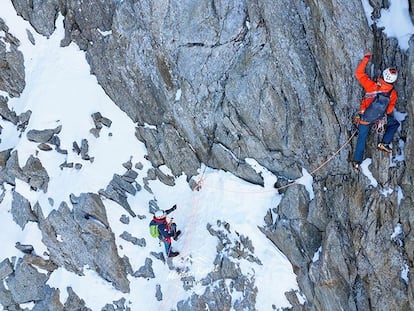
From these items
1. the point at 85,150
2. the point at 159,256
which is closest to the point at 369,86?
the point at 159,256

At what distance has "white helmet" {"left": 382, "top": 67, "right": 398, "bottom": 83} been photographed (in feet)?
33.3

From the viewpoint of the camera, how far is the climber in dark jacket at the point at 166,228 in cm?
1490

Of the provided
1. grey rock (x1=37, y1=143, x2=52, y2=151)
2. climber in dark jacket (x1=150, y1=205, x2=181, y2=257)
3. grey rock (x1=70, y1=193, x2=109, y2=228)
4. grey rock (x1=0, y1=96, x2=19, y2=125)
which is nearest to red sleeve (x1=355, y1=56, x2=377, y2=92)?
climber in dark jacket (x1=150, y1=205, x2=181, y2=257)

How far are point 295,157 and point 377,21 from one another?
14.4ft

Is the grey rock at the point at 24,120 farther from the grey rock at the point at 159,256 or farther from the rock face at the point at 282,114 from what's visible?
the grey rock at the point at 159,256

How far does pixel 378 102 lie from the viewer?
10.5 metres

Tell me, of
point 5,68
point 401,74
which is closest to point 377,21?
point 401,74

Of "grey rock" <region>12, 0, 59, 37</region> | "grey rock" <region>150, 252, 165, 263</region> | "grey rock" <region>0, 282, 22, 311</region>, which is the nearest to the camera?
"grey rock" <region>150, 252, 165, 263</region>

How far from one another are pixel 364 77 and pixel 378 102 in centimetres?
69

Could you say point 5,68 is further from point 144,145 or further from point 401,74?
point 401,74

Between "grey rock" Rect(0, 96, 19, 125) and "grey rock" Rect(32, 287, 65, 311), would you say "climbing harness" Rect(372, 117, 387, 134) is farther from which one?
"grey rock" Rect(0, 96, 19, 125)

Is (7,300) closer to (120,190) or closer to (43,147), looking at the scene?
(43,147)

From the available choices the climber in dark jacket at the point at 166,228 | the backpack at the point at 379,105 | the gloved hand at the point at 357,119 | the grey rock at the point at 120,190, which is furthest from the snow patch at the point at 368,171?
the grey rock at the point at 120,190

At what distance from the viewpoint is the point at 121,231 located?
650 inches
